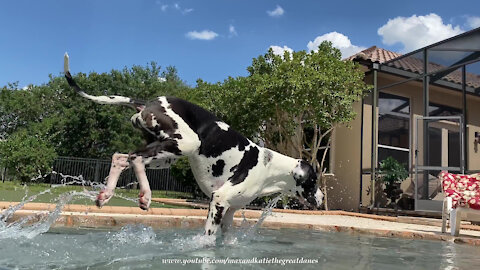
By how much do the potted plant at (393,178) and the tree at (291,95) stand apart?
205cm

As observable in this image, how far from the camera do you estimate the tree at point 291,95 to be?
1112 cm

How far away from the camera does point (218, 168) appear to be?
12.8 feet

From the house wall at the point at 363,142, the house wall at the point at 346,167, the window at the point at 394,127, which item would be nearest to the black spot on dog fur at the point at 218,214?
the house wall at the point at 363,142

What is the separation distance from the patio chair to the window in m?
6.39

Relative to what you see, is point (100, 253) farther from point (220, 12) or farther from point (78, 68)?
point (78, 68)

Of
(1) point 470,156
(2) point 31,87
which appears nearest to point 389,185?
(1) point 470,156

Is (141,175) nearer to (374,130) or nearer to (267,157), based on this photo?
(267,157)

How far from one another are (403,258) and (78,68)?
30.7 meters

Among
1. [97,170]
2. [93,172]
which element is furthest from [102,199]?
[93,172]

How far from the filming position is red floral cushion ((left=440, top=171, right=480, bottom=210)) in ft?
22.8

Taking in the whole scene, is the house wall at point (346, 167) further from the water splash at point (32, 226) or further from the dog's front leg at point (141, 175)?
the dog's front leg at point (141, 175)

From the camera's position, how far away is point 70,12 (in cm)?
1798

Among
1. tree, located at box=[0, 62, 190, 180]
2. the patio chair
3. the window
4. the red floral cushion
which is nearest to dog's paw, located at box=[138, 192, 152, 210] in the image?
the patio chair

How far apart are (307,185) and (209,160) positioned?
1.13 meters
